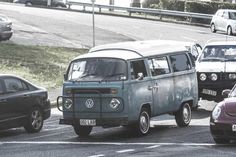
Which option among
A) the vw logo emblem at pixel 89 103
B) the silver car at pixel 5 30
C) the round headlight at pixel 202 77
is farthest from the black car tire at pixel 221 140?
the silver car at pixel 5 30

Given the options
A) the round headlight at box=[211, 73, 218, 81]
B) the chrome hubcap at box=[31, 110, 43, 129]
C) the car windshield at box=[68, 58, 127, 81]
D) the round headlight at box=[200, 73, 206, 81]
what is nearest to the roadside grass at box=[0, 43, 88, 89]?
the round headlight at box=[200, 73, 206, 81]

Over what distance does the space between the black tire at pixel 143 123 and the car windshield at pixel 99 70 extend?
39.4 inches

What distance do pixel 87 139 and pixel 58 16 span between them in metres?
32.2

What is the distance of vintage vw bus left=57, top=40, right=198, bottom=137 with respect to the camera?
14.8 metres

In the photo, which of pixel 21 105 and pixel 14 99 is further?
pixel 21 105

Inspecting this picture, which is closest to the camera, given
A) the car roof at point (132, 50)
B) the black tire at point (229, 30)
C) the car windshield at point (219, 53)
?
the car roof at point (132, 50)

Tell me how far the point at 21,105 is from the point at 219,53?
7249 mm

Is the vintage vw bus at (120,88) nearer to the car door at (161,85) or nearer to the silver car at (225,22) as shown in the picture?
the car door at (161,85)

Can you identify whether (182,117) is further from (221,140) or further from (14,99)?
(14,99)

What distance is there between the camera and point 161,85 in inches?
Result: 639

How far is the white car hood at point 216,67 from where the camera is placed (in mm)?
19783

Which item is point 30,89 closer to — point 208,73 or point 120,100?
point 120,100

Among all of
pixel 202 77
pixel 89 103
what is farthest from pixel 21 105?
pixel 202 77

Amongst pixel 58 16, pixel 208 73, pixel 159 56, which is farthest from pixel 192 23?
pixel 159 56
